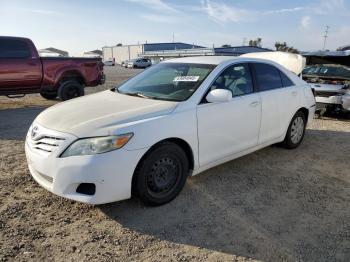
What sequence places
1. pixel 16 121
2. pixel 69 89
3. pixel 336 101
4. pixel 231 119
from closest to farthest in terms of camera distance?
pixel 231 119 < pixel 16 121 < pixel 336 101 < pixel 69 89

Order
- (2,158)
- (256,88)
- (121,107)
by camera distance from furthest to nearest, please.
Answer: (2,158) < (256,88) < (121,107)

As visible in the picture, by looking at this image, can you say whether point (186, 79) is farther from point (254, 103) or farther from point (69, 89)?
point (69, 89)

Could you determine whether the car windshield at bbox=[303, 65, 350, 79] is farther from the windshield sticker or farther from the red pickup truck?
the red pickup truck

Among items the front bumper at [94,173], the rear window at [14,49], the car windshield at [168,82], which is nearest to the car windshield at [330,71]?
the car windshield at [168,82]

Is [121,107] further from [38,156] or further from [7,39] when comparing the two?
[7,39]

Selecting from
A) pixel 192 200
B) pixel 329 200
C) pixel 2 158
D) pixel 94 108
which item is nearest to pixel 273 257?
pixel 192 200

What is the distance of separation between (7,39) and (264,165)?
7.61 meters

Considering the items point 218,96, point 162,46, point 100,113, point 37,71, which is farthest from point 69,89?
point 162,46

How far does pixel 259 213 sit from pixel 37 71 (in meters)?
7.89

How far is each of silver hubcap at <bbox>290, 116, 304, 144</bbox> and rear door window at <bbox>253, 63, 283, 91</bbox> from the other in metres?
0.81

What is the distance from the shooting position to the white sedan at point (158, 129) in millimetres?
3227

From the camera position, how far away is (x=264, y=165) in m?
5.09

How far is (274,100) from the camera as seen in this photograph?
16.5ft

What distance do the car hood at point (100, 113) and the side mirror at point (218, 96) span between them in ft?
1.43
